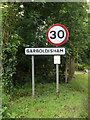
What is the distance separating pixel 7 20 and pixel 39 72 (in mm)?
3864

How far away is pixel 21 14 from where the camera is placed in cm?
685

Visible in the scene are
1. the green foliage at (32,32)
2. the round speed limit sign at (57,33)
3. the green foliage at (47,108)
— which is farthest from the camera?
the green foliage at (32,32)

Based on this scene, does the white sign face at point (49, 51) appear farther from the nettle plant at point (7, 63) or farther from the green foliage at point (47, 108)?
the green foliage at point (47, 108)

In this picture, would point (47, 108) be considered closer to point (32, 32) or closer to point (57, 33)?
point (57, 33)

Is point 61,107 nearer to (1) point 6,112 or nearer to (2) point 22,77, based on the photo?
(1) point 6,112

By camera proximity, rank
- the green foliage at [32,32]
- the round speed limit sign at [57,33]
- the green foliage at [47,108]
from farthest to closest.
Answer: the green foliage at [32,32]
the round speed limit sign at [57,33]
the green foliage at [47,108]

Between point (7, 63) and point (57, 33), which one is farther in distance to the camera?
point (7, 63)

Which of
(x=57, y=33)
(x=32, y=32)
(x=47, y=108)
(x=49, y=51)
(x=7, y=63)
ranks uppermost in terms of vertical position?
(x=32, y=32)

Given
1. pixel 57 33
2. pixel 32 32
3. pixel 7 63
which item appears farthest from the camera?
pixel 32 32

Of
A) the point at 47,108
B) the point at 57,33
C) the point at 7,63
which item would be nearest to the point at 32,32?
the point at 57,33

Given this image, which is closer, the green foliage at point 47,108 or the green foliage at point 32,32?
the green foliage at point 47,108

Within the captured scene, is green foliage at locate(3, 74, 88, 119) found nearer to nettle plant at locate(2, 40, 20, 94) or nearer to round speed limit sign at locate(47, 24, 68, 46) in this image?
nettle plant at locate(2, 40, 20, 94)

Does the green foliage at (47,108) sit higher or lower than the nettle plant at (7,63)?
lower

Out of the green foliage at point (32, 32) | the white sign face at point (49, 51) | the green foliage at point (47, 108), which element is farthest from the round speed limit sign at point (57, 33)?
the green foliage at point (47, 108)
